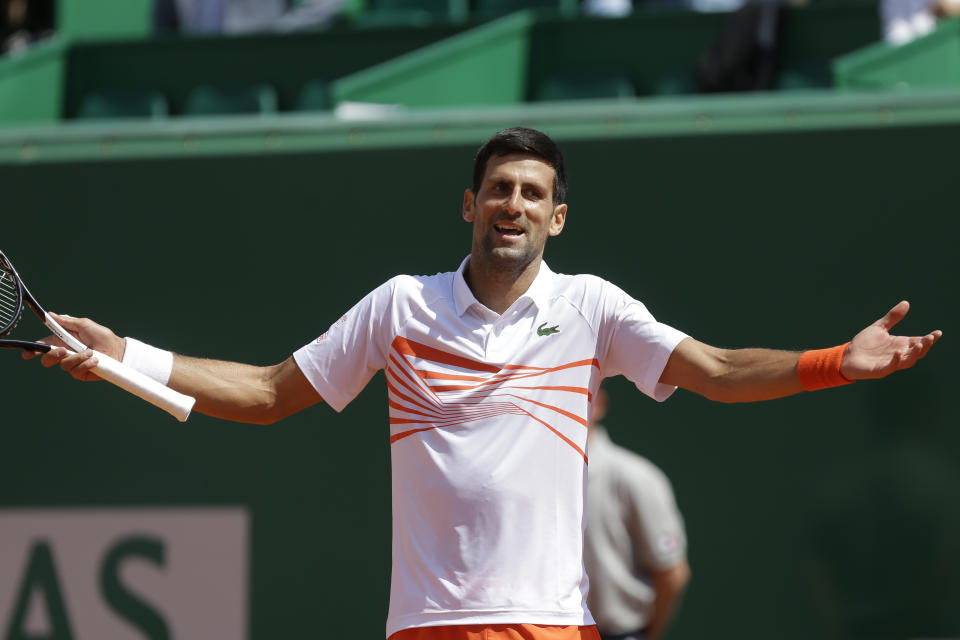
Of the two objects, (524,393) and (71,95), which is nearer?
(524,393)

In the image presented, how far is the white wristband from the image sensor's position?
289 centimetres

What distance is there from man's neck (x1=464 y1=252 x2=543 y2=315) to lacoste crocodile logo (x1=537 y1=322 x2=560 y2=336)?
89 millimetres

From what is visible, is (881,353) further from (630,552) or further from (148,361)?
(630,552)

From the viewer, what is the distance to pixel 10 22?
1195 cm

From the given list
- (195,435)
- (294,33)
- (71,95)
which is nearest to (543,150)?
(195,435)

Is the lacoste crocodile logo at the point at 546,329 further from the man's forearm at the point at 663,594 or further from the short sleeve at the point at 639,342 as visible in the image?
the man's forearm at the point at 663,594

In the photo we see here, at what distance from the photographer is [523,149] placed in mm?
2832

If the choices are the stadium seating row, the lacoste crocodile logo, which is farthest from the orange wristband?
the stadium seating row

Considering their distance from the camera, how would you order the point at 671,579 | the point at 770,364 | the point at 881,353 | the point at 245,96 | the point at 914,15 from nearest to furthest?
the point at 881,353 → the point at 770,364 → the point at 671,579 → the point at 914,15 → the point at 245,96

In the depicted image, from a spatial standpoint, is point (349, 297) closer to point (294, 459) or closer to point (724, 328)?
point (294, 459)

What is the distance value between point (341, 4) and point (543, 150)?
6972 mm

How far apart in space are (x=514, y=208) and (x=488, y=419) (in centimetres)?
46

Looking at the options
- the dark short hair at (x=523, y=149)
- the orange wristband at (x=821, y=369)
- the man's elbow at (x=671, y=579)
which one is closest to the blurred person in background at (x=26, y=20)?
the man's elbow at (x=671, y=579)

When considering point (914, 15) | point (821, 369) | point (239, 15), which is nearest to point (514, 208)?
point (821, 369)
